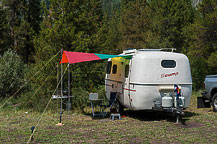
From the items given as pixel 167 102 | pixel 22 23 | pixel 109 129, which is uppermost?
pixel 22 23

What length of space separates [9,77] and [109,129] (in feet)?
32.7

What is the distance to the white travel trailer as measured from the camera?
10281 millimetres

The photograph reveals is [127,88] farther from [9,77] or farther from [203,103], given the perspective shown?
[9,77]

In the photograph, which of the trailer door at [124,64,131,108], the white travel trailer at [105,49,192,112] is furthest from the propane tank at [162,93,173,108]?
the trailer door at [124,64,131,108]

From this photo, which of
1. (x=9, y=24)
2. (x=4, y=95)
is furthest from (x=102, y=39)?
(x=9, y=24)

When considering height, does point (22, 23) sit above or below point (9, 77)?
above

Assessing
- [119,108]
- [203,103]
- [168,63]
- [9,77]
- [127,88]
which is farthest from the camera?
[9,77]

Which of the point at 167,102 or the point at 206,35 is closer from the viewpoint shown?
the point at 167,102

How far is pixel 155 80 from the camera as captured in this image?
10.3m

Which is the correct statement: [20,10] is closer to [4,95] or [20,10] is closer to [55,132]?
[4,95]

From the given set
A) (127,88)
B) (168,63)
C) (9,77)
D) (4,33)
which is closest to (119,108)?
(127,88)

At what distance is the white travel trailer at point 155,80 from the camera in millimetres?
10281

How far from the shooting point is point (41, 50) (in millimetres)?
14703

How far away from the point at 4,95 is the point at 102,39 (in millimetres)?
6872
